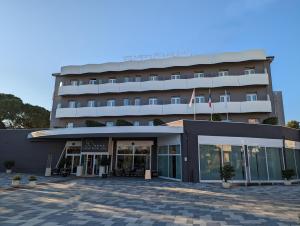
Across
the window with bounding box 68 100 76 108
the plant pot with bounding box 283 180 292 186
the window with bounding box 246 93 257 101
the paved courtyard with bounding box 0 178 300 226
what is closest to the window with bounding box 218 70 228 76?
the window with bounding box 246 93 257 101

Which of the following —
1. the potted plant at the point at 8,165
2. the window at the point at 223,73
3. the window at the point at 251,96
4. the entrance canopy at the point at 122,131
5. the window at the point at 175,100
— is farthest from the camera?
the window at the point at 175,100

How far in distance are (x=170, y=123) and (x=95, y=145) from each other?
8.54 metres

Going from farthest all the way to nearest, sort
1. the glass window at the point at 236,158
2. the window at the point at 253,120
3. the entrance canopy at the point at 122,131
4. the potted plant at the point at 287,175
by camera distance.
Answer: the window at the point at 253,120, the entrance canopy at the point at 122,131, the glass window at the point at 236,158, the potted plant at the point at 287,175

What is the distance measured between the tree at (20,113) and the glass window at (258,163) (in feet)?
112

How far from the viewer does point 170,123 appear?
23.6m

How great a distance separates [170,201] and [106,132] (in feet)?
37.7

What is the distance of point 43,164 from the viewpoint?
2809cm

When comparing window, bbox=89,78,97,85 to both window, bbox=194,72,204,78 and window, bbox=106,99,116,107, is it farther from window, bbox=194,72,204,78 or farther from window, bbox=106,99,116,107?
window, bbox=194,72,204,78

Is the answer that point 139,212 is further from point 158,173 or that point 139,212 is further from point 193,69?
point 193,69

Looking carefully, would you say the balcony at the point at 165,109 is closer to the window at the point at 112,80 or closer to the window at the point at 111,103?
the window at the point at 111,103

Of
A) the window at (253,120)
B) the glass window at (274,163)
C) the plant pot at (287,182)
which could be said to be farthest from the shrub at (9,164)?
the plant pot at (287,182)

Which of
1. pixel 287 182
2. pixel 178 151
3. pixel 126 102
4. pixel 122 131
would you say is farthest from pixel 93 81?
pixel 287 182

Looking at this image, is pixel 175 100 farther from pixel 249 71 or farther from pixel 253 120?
pixel 249 71

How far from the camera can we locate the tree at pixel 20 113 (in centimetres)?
3828
